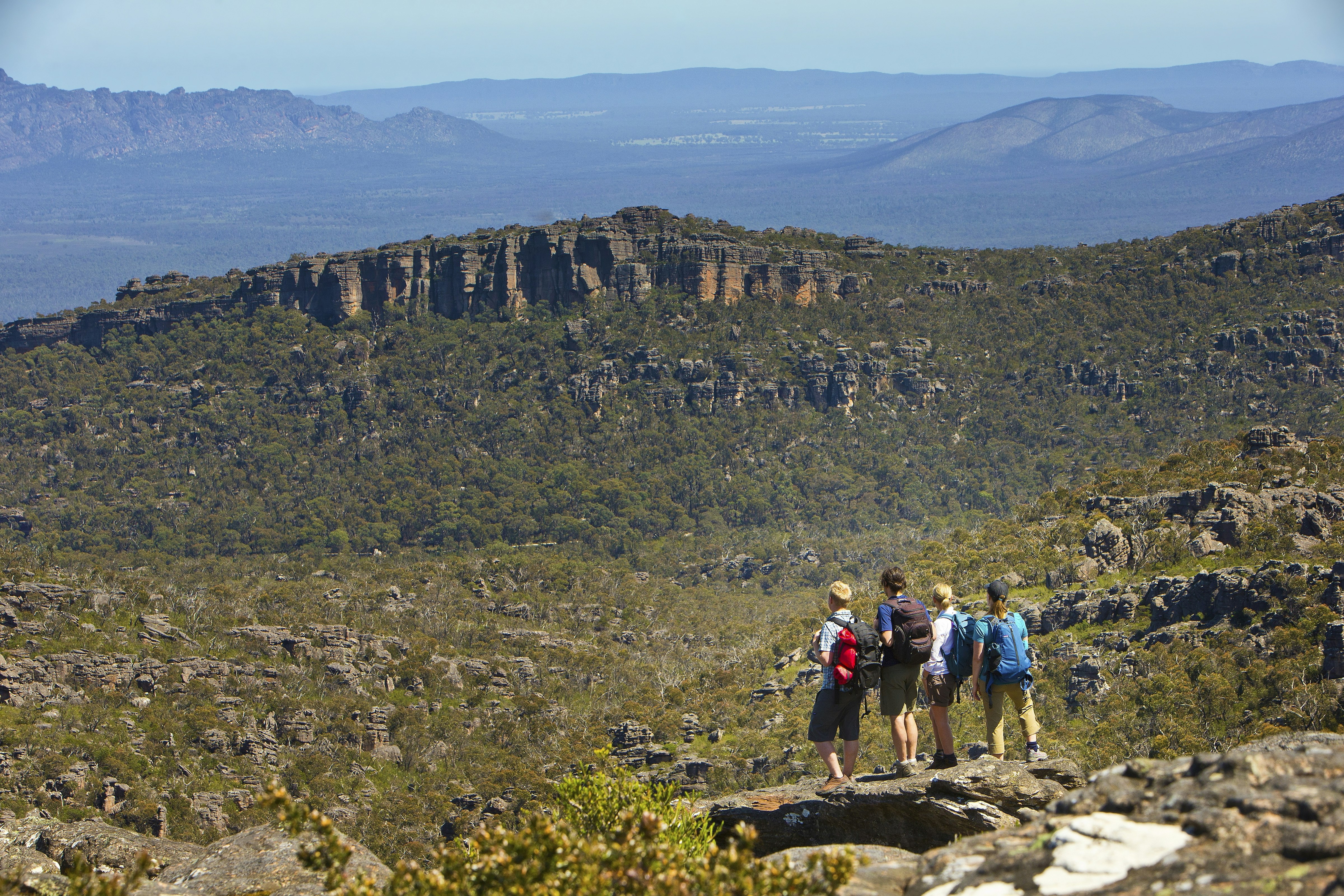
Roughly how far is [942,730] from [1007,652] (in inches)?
56.2

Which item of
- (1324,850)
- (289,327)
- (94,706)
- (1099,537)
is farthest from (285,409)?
(1324,850)

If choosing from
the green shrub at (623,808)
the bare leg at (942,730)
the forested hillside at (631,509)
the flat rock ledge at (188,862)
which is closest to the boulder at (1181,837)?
the green shrub at (623,808)

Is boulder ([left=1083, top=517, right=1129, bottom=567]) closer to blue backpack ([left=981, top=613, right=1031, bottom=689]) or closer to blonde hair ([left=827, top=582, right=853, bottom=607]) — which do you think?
blue backpack ([left=981, top=613, right=1031, bottom=689])

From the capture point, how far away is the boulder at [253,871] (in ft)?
48.1

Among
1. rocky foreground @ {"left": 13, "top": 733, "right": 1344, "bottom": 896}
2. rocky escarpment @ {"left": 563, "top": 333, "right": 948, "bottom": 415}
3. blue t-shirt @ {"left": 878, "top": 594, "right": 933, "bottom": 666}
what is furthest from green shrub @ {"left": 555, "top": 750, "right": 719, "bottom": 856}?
rocky escarpment @ {"left": 563, "top": 333, "right": 948, "bottom": 415}

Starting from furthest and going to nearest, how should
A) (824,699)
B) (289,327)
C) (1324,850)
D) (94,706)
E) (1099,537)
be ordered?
(289,327) < (1099,537) < (94,706) < (824,699) < (1324,850)

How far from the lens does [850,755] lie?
1634 cm

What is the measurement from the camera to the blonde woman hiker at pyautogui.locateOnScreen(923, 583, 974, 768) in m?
15.9

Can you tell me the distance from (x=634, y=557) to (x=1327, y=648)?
219ft

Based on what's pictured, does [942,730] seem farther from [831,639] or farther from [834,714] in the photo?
[831,639]

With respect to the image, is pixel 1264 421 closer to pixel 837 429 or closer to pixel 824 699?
pixel 837 429

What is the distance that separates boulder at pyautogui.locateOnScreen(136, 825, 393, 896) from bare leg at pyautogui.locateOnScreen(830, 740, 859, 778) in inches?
252

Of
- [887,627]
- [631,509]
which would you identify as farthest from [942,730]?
[631,509]

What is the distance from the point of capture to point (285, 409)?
4756 inches
